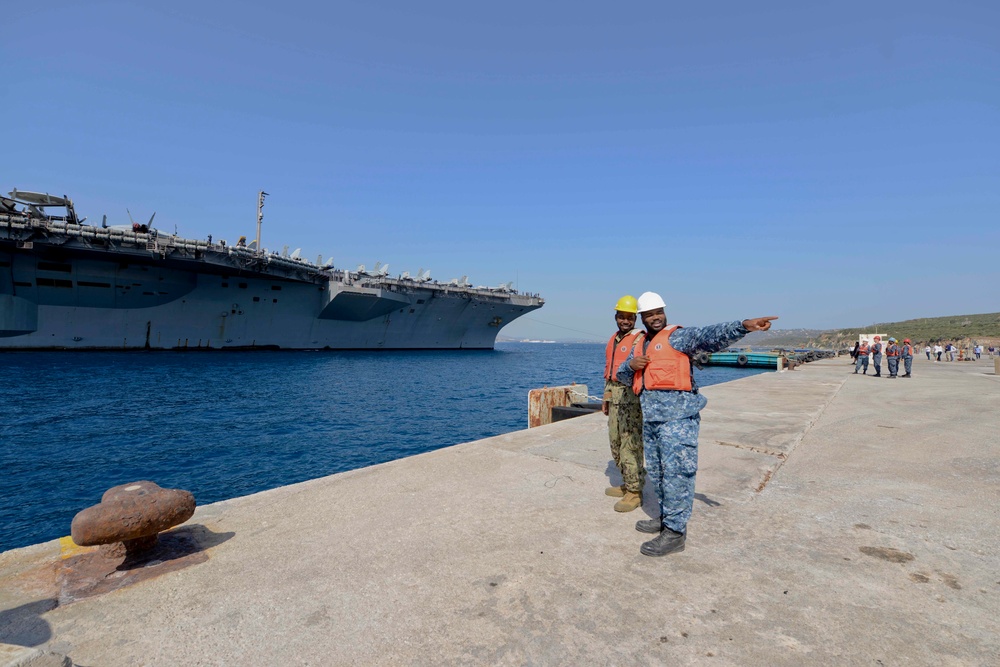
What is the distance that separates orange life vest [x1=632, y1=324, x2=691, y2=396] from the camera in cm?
368

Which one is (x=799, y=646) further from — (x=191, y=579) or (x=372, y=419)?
(x=372, y=419)

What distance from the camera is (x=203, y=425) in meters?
16.0

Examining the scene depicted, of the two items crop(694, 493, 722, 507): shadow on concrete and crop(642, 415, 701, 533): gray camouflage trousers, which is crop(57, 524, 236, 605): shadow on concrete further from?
crop(694, 493, 722, 507): shadow on concrete

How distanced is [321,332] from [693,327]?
52.4m

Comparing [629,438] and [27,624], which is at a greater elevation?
[629,438]

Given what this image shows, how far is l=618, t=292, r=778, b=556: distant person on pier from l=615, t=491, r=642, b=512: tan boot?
64cm

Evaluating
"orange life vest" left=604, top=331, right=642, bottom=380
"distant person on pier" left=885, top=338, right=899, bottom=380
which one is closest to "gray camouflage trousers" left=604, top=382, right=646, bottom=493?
"orange life vest" left=604, top=331, right=642, bottom=380

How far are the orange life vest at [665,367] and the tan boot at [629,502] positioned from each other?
1244 mm

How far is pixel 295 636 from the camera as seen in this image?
2.56 meters

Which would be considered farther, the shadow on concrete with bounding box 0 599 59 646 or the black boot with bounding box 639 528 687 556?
the black boot with bounding box 639 528 687 556

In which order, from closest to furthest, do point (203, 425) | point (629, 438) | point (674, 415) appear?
point (674, 415) < point (629, 438) < point (203, 425)

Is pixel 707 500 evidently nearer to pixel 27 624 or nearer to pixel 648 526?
pixel 648 526

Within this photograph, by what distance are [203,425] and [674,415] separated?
17042 millimetres

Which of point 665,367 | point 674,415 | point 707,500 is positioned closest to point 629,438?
point 707,500
